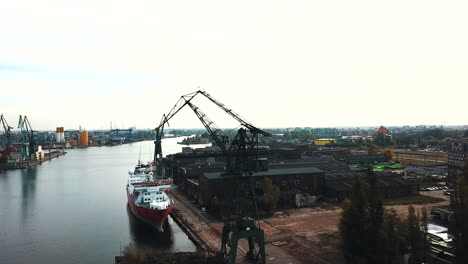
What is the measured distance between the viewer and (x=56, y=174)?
5281cm

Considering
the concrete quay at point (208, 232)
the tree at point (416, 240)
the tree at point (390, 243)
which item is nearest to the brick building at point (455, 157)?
the concrete quay at point (208, 232)

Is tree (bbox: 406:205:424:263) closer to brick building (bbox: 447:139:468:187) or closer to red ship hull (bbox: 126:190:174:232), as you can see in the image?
red ship hull (bbox: 126:190:174:232)

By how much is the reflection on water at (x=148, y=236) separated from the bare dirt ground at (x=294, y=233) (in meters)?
1.69

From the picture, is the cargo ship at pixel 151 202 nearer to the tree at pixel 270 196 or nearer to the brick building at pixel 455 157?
the tree at pixel 270 196

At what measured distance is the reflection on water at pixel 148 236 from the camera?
2028cm

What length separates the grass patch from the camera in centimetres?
2791

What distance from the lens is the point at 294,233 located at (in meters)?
20.4

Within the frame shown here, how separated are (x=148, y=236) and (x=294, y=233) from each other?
9407 mm

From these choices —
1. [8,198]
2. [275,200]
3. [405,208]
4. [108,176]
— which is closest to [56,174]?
[108,176]

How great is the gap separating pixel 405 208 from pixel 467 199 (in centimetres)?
1385

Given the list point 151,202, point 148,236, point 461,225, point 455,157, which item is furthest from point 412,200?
point 148,236

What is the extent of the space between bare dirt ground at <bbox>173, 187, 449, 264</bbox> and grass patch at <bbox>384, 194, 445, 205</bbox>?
0.84m

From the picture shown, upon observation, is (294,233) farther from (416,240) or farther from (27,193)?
(27,193)

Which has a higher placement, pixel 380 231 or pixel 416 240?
pixel 380 231
